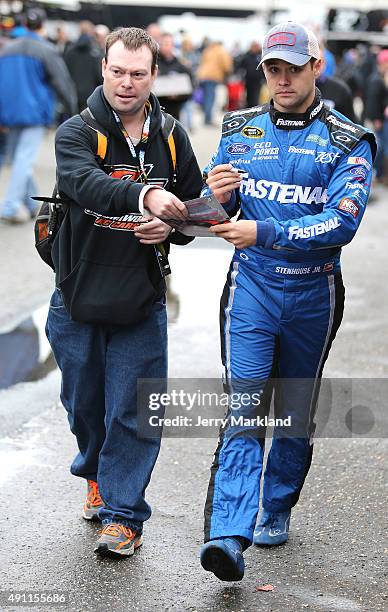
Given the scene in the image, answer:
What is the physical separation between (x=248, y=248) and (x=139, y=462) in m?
0.96

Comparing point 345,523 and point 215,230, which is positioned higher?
point 215,230

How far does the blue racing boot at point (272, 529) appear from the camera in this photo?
439cm

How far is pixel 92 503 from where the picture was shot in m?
4.54

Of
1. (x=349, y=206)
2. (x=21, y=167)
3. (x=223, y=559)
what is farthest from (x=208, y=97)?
(x=223, y=559)

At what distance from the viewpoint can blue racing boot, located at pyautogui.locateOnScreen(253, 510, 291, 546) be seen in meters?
4.39

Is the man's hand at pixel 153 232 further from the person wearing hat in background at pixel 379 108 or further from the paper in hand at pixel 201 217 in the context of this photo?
the person wearing hat in background at pixel 379 108

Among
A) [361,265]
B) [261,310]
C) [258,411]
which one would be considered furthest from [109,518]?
[361,265]

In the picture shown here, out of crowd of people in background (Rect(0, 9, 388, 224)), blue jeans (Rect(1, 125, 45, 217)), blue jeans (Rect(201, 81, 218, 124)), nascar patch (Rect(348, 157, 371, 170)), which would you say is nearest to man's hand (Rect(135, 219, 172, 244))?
nascar patch (Rect(348, 157, 371, 170))

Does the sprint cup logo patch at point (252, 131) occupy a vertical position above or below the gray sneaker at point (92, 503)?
above

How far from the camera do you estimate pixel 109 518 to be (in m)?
4.29

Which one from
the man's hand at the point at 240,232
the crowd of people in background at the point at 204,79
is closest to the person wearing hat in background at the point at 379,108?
the crowd of people in background at the point at 204,79

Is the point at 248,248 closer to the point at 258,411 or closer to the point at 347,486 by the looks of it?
the point at 258,411

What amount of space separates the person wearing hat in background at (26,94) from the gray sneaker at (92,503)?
7.39m

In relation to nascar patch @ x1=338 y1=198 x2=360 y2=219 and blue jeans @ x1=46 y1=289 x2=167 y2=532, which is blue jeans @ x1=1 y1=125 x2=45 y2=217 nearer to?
blue jeans @ x1=46 y1=289 x2=167 y2=532
